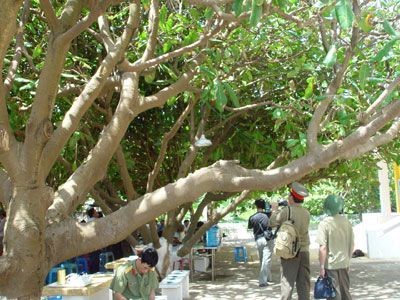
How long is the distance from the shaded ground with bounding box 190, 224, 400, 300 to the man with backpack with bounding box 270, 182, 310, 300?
6.29 feet

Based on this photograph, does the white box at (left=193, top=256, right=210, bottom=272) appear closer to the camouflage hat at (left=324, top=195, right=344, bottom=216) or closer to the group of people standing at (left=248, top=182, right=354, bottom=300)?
the group of people standing at (left=248, top=182, right=354, bottom=300)

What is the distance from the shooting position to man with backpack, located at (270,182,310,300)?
7180mm

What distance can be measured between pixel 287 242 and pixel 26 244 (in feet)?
12.2

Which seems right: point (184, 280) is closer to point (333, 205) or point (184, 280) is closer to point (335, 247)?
point (335, 247)

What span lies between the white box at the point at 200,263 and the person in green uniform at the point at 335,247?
19.8 ft

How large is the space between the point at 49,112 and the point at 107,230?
1084mm

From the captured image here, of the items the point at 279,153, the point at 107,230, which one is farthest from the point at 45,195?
the point at 279,153

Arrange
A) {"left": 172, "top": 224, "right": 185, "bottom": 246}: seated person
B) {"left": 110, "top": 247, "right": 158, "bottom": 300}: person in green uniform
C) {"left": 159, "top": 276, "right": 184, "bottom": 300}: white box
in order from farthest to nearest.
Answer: {"left": 172, "top": 224, "right": 185, "bottom": 246}: seated person < {"left": 159, "top": 276, "right": 184, "bottom": 300}: white box < {"left": 110, "top": 247, "right": 158, "bottom": 300}: person in green uniform

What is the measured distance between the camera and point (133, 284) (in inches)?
221

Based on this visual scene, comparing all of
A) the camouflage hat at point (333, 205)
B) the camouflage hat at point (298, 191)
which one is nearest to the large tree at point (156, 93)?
the camouflage hat at point (298, 191)

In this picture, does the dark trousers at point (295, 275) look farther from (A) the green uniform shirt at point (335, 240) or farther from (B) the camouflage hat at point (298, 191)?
(B) the camouflage hat at point (298, 191)

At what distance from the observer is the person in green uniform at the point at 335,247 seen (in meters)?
7.01

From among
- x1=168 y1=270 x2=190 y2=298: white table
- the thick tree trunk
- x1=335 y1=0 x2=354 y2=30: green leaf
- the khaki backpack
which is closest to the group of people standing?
the khaki backpack

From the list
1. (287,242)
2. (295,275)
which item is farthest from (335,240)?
(295,275)
